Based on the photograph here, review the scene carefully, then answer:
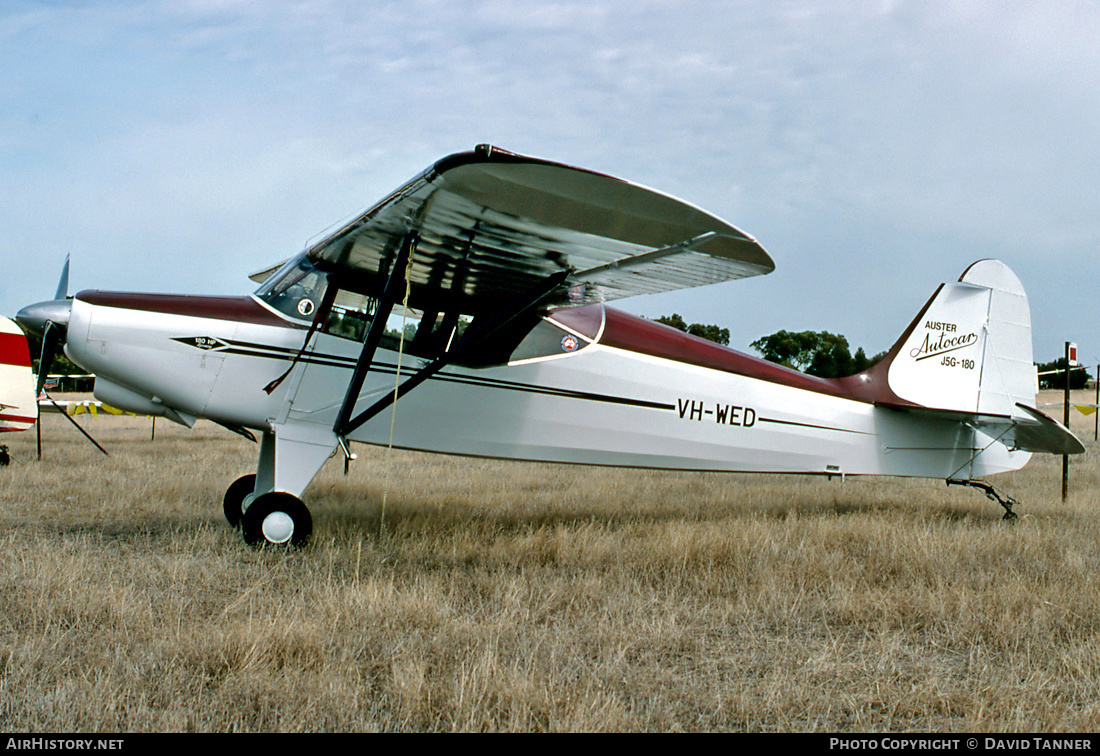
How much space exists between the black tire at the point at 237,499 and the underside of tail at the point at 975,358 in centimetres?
642

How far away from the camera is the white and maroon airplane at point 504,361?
14.9 feet

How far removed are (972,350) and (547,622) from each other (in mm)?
6158

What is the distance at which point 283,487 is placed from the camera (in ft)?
17.4

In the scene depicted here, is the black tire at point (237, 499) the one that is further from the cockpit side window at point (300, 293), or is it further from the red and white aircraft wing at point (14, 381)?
the red and white aircraft wing at point (14, 381)

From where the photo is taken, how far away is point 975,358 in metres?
7.71

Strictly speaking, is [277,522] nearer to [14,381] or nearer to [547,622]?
[547,622]

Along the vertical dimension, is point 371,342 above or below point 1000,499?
above

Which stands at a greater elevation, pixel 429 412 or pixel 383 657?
pixel 429 412

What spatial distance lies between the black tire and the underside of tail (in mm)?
6424

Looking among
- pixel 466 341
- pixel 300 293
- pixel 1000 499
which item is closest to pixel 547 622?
pixel 466 341
